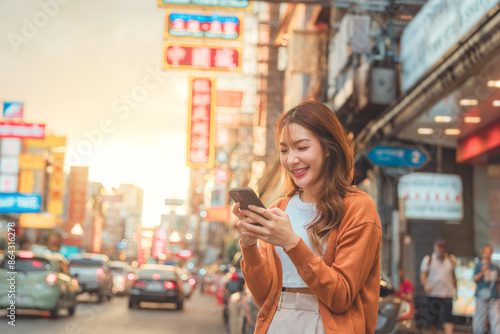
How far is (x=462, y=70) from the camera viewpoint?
9648mm

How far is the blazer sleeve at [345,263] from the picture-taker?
2.25 metres

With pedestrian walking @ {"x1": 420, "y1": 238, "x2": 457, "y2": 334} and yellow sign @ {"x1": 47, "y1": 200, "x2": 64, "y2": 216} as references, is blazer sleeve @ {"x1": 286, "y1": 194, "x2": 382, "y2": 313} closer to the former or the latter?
pedestrian walking @ {"x1": 420, "y1": 238, "x2": 457, "y2": 334}

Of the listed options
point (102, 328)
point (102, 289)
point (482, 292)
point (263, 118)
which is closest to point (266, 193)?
point (263, 118)

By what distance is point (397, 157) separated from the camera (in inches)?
494

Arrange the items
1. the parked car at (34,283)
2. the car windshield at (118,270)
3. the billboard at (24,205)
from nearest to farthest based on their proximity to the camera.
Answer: the parked car at (34,283), the billboard at (24,205), the car windshield at (118,270)

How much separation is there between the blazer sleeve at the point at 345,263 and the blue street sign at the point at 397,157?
33.8 feet

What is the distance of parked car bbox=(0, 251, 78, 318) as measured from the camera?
14.3m

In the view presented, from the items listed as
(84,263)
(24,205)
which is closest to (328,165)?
(24,205)

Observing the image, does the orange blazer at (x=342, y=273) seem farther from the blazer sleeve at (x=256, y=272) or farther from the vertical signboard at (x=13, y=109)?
the vertical signboard at (x=13, y=109)

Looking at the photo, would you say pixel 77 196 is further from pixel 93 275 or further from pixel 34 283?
pixel 34 283

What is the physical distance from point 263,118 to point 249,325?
33.0 metres

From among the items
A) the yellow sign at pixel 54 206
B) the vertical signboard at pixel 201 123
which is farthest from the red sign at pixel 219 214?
the vertical signboard at pixel 201 123

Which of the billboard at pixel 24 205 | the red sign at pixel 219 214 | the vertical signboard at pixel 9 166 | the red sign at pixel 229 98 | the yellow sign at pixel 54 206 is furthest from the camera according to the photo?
the yellow sign at pixel 54 206

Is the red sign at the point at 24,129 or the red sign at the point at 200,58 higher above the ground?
the red sign at the point at 200,58
